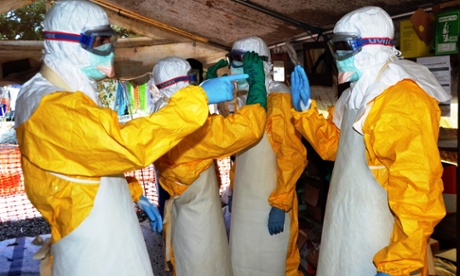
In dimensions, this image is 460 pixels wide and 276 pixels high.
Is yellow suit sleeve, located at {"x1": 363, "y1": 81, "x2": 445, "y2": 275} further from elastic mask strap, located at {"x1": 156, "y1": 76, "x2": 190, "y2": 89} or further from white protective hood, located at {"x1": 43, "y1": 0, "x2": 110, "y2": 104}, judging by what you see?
elastic mask strap, located at {"x1": 156, "y1": 76, "x2": 190, "y2": 89}

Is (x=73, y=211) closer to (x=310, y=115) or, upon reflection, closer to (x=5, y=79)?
(x=310, y=115)

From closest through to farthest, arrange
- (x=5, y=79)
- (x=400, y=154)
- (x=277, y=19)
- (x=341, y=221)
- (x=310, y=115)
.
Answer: (x=400, y=154)
(x=341, y=221)
(x=310, y=115)
(x=277, y=19)
(x=5, y=79)

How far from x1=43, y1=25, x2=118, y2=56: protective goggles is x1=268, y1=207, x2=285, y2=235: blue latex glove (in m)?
1.59

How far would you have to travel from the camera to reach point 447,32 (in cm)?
266

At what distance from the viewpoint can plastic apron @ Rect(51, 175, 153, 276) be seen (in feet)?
5.88

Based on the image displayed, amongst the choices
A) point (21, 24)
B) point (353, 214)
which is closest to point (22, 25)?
point (21, 24)

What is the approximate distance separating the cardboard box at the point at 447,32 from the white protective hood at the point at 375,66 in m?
0.82

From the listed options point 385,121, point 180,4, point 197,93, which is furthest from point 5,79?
point 385,121

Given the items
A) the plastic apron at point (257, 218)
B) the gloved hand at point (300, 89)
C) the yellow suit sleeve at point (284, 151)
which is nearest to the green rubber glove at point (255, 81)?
the gloved hand at point (300, 89)

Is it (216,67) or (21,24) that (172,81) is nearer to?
(216,67)

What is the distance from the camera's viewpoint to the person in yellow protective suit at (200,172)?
2396 mm

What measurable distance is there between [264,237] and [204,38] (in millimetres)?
3051

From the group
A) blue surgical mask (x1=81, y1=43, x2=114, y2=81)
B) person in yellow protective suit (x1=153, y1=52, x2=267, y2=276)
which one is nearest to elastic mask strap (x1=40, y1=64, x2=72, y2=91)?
blue surgical mask (x1=81, y1=43, x2=114, y2=81)

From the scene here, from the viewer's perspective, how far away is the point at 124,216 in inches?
74.5
